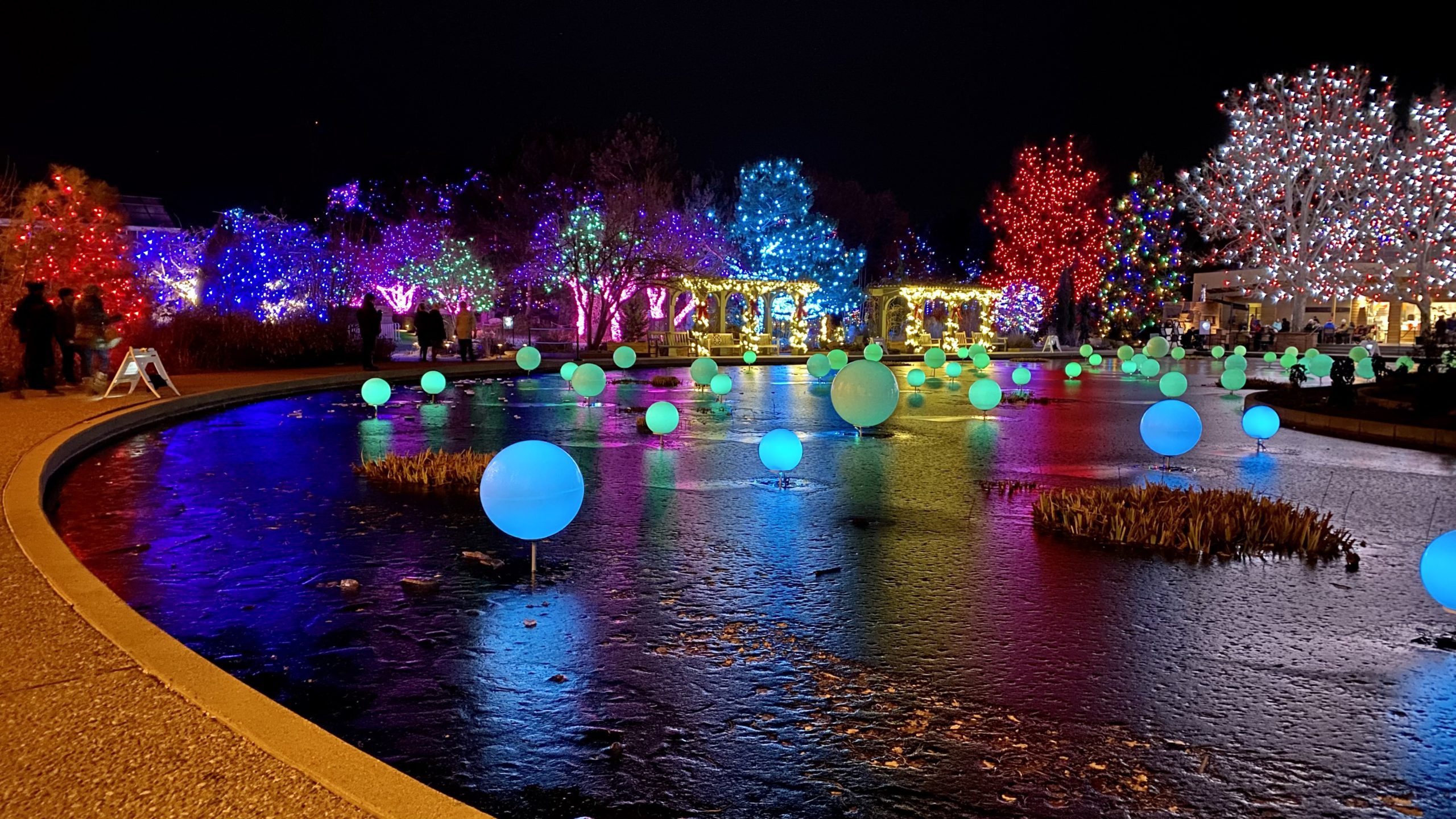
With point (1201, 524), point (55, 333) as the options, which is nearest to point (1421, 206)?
point (1201, 524)

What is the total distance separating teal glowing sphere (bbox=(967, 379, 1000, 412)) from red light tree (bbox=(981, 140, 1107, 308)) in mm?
40565

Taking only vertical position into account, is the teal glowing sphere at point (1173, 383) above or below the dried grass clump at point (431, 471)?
above

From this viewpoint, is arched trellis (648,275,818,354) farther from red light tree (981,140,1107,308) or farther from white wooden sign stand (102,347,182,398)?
white wooden sign stand (102,347,182,398)

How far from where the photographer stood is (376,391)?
1675 cm

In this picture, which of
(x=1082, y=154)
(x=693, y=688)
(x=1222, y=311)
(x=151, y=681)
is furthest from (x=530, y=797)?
(x=1222, y=311)

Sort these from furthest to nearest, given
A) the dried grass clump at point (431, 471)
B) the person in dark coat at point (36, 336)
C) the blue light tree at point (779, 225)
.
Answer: the blue light tree at point (779, 225) < the person in dark coat at point (36, 336) < the dried grass clump at point (431, 471)

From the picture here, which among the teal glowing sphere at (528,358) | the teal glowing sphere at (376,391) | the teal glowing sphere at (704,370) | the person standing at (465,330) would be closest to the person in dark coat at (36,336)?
the teal glowing sphere at (376,391)

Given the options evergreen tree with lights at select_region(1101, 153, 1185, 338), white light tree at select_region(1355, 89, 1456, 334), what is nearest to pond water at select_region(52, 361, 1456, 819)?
white light tree at select_region(1355, 89, 1456, 334)

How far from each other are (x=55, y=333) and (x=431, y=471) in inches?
423

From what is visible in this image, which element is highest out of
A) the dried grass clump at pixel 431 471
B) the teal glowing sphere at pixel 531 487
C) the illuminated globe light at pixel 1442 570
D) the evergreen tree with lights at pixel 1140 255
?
the evergreen tree with lights at pixel 1140 255

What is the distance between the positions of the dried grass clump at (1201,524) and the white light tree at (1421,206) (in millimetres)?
42664

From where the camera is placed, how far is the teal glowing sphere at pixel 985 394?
16.8 m

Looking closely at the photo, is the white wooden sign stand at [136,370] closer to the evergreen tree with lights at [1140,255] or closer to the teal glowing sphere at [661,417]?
the teal glowing sphere at [661,417]

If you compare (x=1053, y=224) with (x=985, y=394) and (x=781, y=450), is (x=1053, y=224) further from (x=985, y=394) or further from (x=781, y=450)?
(x=781, y=450)
